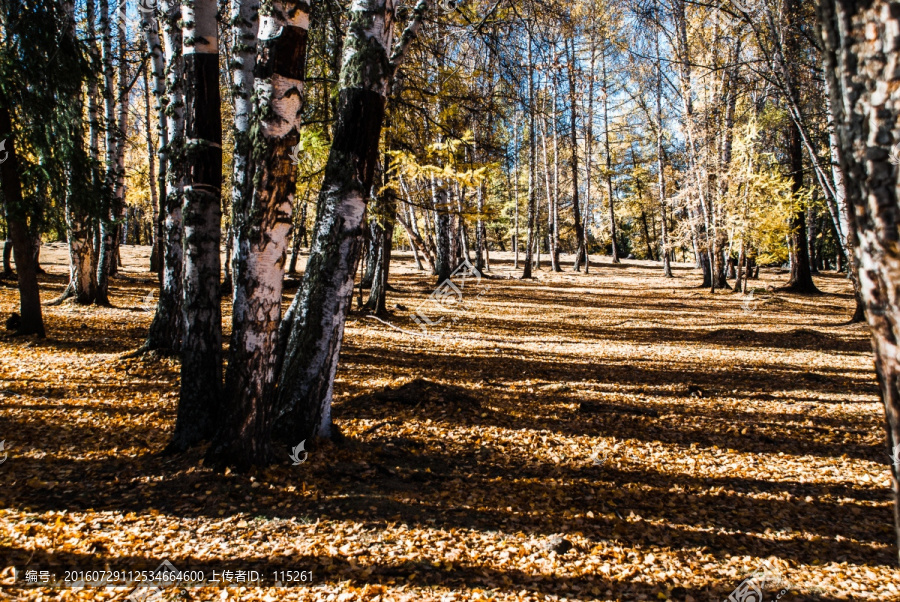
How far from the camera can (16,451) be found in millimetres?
4238

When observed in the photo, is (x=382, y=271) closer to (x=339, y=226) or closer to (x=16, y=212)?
(x=16, y=212)

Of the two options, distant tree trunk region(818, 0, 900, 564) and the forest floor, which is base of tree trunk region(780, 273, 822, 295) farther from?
distant tree trunk region(818, 0, 900, 564)

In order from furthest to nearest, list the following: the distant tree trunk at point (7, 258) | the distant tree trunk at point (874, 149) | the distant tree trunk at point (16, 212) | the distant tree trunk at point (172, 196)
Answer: the distant tree trunk at point (7, 258) → the distant tree trunk at point (16, 212) → the distant tree trunk at point (172, 196) → the distant tree trunk at point (874, 149)
